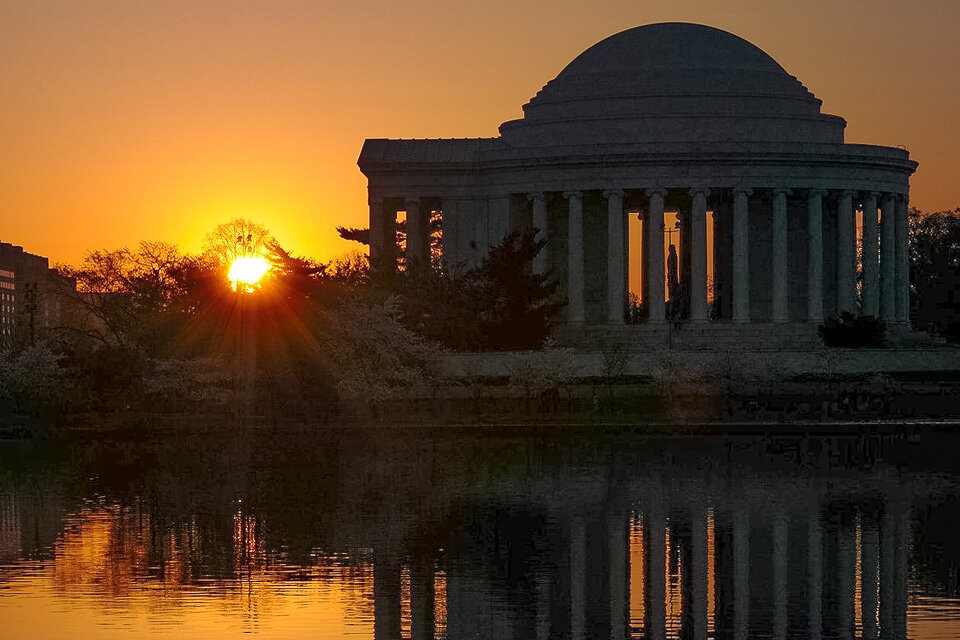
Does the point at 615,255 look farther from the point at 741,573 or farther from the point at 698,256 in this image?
the point at 741,573

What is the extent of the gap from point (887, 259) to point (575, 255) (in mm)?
24427

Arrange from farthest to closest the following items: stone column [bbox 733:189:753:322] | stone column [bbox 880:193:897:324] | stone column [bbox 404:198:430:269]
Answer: stone column [bbox 880:193:897:324] < stone column [bbox 404:198:430:269] < stone column [bbox 733:189:753:322]

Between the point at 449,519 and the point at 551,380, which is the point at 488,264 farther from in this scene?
the point at 449,519

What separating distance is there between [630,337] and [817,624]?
101 meters

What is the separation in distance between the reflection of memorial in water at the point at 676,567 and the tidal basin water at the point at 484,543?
0.39 ft

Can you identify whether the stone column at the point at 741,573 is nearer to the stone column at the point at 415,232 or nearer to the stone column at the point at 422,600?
the stone column at the point at 422,600

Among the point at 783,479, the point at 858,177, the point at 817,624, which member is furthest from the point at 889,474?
the point at 858,177

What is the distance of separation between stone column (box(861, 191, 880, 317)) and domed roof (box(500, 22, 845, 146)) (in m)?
5.94

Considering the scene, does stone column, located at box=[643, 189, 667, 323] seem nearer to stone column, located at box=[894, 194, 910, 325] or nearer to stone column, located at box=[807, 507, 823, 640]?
stone column, located at box=[894, 194, 910, 325]

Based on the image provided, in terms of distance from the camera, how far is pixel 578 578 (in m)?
50.4

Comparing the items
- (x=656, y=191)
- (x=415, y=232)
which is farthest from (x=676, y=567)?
(x=415, y=232)

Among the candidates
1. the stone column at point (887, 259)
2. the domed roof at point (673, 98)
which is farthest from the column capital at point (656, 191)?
the stone column at point (887, 259)

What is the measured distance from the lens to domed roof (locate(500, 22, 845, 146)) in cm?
15112

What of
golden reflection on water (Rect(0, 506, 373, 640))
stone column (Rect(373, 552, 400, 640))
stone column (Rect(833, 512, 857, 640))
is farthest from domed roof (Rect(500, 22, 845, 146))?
stone column (Rect(373, 552, 400, 640))
